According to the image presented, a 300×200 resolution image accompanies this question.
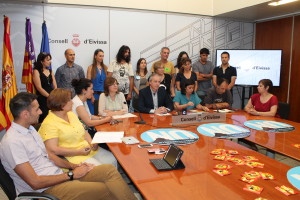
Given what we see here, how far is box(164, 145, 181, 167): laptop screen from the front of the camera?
1.70 m

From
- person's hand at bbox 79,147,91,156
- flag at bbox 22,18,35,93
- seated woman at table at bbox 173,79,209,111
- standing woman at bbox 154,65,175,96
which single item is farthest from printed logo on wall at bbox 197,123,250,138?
flag at bbox 22,18,35,93

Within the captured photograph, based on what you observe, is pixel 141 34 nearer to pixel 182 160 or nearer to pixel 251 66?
pixel 251 66

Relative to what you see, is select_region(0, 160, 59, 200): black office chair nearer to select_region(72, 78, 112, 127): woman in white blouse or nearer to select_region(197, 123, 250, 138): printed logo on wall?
select_region(72, 78, 112, 127): woman in white blouse

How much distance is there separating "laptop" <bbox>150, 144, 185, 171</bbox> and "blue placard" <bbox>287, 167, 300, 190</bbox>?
24.9 inches

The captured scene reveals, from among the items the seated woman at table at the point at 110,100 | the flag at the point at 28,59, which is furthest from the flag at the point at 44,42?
the seated woman at table at the point at 110,100

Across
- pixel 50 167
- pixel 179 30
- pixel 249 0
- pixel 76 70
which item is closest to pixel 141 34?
pixel 179 30

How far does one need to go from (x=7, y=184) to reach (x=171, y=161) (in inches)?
40.2

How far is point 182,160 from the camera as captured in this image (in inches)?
72.6

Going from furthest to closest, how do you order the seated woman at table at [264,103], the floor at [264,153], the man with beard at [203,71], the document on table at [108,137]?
the man with beard at [203,71] → the seated woman at table at [264,103] → the floor at [264,153] → the document on table at [108,137]

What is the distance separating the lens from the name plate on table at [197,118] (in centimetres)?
285

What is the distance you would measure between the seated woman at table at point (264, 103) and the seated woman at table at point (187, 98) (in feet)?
2.19

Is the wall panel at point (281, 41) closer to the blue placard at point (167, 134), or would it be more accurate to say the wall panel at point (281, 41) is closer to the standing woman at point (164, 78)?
the standing woman at point (164, 78)

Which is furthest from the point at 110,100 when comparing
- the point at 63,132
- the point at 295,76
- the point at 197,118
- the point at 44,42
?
the point at 295,76

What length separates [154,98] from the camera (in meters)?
3.84
